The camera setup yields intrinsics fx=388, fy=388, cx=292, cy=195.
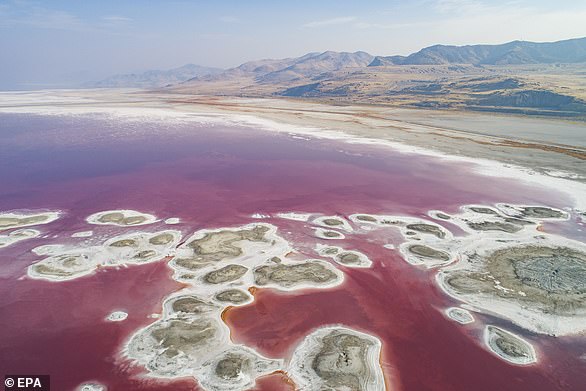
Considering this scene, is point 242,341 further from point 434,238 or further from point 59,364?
point 434,238

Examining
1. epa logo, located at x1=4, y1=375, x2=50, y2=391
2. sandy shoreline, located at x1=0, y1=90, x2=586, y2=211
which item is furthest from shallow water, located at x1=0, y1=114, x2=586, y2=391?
sandy shoreline, located at x1=0, y1=90, x2=586, y2=211

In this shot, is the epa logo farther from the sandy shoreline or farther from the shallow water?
the sandy shoreline

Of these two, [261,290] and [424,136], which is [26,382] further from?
[424,136]

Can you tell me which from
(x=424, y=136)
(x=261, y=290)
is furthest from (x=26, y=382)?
(x=424, y=136)

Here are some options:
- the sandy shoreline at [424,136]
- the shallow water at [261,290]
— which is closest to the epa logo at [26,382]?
the shallow water at [261,290]

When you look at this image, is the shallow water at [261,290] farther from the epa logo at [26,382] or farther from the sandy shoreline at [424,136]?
the sandy shoreline at [424,136]

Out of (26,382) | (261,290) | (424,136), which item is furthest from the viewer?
(424,136)
